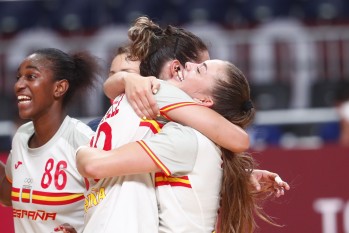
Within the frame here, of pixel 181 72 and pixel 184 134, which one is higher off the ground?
pixel 181 72

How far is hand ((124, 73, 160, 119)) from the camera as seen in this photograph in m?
2.76

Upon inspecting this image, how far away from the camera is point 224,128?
9.16ft

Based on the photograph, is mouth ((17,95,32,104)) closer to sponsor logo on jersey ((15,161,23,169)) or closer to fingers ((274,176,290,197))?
sponsor logo on jersey ((15,161,23,169))

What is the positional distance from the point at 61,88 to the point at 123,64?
38cm

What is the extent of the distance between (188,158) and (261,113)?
185 inches

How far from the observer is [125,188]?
2.71m

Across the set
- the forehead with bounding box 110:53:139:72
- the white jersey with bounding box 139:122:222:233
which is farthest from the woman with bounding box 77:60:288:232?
the forehead with bounding box 110:53:139:72

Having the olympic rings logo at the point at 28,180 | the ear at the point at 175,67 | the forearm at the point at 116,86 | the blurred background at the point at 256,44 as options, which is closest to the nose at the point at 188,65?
the ear at the point at 175,67

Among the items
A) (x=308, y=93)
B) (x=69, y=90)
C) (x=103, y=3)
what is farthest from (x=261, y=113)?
(x=69, y=90)

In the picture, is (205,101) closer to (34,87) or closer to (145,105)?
(145,105)

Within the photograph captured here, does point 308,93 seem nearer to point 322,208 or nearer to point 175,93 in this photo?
point 322,208

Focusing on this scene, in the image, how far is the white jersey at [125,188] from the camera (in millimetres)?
2686

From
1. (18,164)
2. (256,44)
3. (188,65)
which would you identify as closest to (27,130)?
(18,164)

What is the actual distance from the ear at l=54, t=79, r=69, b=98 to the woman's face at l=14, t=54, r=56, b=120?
21mm
